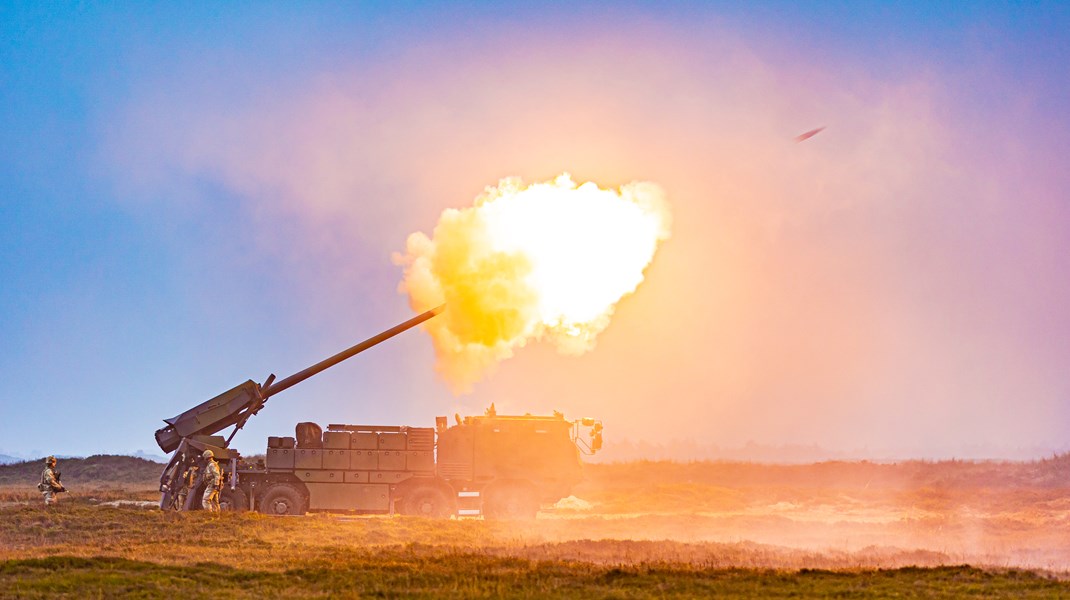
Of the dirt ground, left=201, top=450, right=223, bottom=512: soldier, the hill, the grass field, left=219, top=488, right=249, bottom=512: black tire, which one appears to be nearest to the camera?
the grass field

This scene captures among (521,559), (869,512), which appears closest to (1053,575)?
(521,559)

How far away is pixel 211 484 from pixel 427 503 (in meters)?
6.93

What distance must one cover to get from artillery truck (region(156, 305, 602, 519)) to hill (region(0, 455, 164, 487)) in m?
28.2

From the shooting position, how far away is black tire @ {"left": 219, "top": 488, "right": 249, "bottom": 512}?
31297 mm

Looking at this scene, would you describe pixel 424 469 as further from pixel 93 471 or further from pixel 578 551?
pixel 93 471

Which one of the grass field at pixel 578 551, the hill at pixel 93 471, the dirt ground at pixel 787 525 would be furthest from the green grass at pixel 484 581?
the hill at pixel 93 471

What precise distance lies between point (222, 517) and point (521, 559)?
10.8m

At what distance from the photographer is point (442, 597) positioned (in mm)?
16047

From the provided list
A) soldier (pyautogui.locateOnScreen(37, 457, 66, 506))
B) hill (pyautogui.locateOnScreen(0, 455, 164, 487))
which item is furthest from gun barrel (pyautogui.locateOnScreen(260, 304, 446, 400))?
hill (pyautogui.locateOnScreen(0, 455, 164, 487))

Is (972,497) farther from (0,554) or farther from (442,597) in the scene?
(0,554)

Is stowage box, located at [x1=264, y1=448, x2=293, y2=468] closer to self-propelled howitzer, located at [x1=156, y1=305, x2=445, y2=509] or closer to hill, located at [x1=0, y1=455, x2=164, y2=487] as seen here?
self-propelled howitzer, located at [x1=156, y1=305, x2=445, y2=509]

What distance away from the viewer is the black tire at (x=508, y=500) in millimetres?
32469

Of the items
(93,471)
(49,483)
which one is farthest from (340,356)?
(93,471)

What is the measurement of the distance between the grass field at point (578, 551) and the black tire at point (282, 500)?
955 mm
